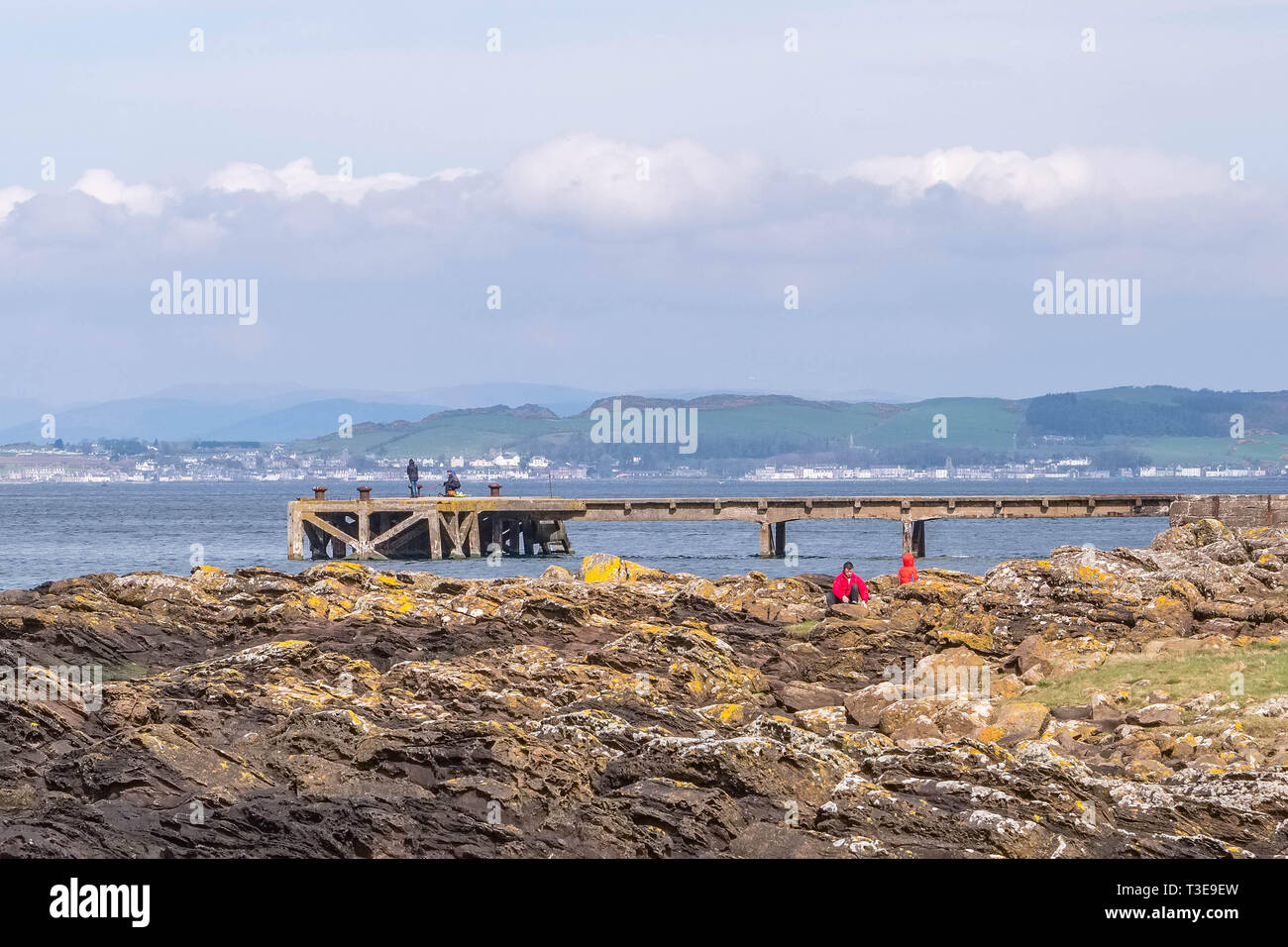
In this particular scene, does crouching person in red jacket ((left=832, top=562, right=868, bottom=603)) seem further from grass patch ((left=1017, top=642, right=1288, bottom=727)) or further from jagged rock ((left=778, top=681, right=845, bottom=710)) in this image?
jagged rock ((left=778, top=681, right=845, bottom=710))

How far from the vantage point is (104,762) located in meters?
14.0

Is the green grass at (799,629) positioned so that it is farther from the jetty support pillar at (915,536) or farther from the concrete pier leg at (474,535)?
the concrete pier leg at (474,535)

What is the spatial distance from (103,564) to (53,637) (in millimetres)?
43911

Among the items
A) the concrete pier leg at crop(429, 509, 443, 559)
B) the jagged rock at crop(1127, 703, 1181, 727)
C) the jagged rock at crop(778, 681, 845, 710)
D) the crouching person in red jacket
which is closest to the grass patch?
the jagged rock at crop(1127, 703, 1181, 727)

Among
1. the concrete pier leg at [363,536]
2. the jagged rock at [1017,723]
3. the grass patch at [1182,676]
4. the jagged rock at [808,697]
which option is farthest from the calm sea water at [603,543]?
the jagged rock at [1017,723]

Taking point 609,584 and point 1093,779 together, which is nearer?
point 1093,779

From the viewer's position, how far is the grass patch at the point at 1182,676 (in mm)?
18797

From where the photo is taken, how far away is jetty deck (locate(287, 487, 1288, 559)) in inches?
2335

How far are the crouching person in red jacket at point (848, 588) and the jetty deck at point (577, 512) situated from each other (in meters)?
29.3

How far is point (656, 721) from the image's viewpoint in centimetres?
1645
